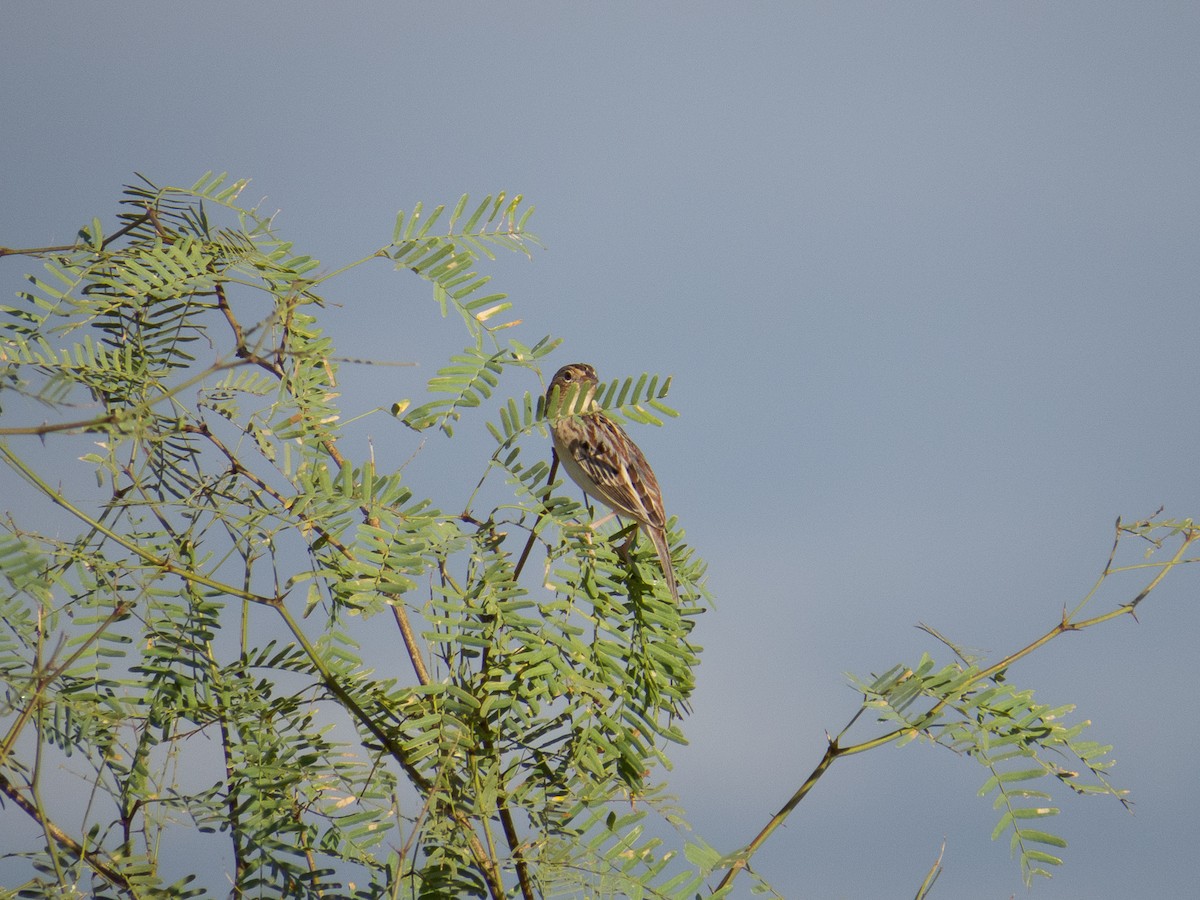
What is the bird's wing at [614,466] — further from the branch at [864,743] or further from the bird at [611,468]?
the branch at [864,743]

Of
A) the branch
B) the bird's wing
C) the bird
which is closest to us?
the branch

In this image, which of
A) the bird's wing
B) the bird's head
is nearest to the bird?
the bird's wing

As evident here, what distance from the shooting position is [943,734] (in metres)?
1.72

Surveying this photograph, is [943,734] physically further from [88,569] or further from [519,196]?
[88,569]

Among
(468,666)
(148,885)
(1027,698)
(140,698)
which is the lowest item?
(148,885)

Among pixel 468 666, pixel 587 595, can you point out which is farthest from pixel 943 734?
pixel 468 666

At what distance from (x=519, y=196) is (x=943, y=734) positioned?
1.17m

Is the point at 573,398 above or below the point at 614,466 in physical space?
below

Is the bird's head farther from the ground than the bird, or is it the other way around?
the bird

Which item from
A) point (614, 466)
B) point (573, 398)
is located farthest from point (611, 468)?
point (573, 398)

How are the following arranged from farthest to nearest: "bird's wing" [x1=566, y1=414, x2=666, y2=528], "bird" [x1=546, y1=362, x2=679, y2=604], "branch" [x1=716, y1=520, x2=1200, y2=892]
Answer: "bird's wing" [x1=566, y1=414, x2=666, y2=528]
"bird" [x1=546, y1=362, x2=679, y2=604]
"branch" [x1=716, y1=520, x2=1200, y2=892]

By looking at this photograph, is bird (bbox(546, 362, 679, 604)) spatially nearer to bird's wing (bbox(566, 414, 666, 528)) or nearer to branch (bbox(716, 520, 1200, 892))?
bird's wing (bbox(566, 414, 666, 528))

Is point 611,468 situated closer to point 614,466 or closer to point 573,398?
point 614,466

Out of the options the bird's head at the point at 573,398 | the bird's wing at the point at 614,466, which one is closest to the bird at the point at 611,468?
the bird's wing at the point at 614,466
